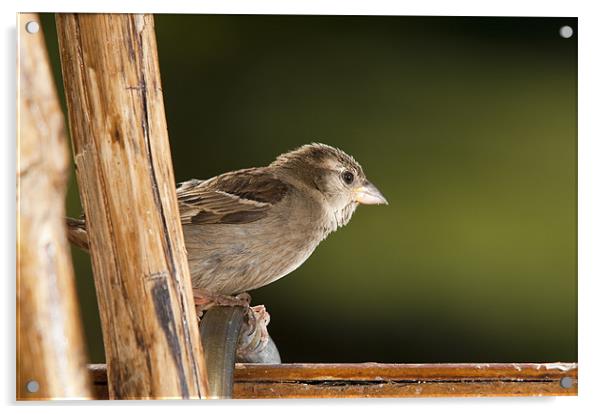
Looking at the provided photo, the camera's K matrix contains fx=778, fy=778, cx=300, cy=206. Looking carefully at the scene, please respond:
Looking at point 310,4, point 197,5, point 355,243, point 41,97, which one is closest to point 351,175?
point 355,243

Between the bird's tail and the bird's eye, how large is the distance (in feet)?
2.15

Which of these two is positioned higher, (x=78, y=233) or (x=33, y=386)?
(x=78, y=233)

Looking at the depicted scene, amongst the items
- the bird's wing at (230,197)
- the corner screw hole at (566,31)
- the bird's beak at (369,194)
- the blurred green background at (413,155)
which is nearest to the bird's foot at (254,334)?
the blurred green background at (413,155)

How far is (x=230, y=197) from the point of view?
1.98m

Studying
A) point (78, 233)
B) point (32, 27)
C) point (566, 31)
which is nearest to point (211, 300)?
point (78, 233)

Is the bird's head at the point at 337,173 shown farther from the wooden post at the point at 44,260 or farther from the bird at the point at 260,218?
the wooden post at the point at 44,260

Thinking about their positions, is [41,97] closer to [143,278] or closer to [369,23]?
[143,278]

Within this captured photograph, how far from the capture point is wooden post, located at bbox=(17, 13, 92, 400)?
6.07ft

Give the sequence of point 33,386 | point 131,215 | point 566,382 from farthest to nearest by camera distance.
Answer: point 566,382
point 33,386
point 131,215

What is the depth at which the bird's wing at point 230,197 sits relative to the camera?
194 centimetres

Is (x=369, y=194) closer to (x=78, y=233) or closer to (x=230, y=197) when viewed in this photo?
(x=230, y=197)

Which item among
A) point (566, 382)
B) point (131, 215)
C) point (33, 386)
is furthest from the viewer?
point (566, 382)
